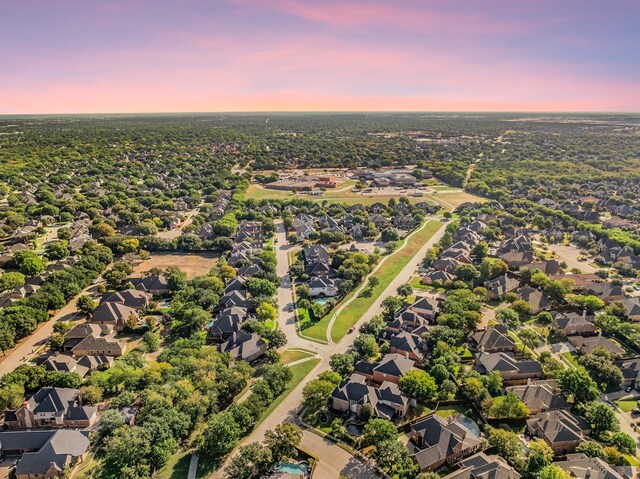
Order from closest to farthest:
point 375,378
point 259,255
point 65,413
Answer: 1. point 65,413
2. point 375,378
3. point 259,255

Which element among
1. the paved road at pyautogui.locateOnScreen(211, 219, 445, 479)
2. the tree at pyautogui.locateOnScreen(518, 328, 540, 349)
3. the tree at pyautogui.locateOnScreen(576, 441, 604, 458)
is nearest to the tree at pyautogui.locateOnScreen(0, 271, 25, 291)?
the paved road at pyautogui.locateOnScreen(211, 219, 445, 479)

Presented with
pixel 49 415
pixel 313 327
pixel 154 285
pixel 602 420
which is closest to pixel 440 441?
pixel 602 420

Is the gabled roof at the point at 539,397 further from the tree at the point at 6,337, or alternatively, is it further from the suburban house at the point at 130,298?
the tree at the point at 6,337

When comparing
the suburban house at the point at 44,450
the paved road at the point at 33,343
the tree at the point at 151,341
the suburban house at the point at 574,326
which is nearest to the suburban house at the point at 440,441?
the suburban house at the point at 574,326

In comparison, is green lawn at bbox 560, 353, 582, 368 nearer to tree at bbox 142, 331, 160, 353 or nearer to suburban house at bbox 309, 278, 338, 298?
suburban house at bbox 309, 278, 338, 298

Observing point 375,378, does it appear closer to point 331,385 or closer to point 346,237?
point 331,385

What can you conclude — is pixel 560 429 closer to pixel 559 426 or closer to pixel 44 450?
pixel 559 426

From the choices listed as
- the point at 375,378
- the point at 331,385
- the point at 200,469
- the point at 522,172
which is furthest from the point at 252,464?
the point at 522,172
